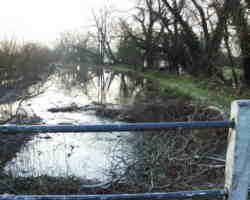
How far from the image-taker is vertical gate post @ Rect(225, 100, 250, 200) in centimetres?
149

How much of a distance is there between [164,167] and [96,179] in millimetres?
1349

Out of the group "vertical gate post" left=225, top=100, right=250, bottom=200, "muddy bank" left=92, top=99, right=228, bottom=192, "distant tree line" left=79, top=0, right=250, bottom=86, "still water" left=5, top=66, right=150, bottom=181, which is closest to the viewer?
"vertical gate post" left=225, top=100, right=250, bottom=200

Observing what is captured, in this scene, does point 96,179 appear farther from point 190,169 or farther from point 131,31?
point 131,31

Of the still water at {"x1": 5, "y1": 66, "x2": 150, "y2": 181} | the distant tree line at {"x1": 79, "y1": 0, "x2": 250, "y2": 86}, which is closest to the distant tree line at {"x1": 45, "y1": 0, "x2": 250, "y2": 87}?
the distant tree line at {"x1": 79, "y1": 0, "x2": 250, "y2": 86}

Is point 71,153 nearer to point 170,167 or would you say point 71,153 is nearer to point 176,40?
point 170,167

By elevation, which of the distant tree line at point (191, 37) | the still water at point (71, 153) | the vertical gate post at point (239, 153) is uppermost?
the distant tree line at point (191, 37)

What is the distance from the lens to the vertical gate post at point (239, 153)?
4.90 ft

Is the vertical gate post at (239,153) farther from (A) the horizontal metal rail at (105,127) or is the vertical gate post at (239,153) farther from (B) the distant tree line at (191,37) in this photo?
(B) the distant tree line at (191,37)

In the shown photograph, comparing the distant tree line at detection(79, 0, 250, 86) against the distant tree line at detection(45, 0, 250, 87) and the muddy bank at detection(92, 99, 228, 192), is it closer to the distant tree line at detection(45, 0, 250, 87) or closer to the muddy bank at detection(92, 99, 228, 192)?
the distant tree line at detection(45, 0, 250, 87)

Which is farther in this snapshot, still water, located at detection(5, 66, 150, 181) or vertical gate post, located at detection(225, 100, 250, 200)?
still water, located at detection(5, 66, 150, 181)

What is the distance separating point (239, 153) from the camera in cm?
154

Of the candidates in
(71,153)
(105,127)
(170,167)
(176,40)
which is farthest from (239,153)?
(176,40)

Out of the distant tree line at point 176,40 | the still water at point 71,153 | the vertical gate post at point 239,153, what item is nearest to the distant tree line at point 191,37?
the distant tree line at point 176,40

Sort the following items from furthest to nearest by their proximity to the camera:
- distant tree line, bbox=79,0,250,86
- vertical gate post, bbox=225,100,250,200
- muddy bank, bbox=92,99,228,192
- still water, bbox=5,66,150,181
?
distant tree line, bbox=79,0,250,86 → still water, bbox=5,66,150,181 → muddy bank, bbox=92,99,228,192 → vertical gate post, bbox=225,100,250,200
